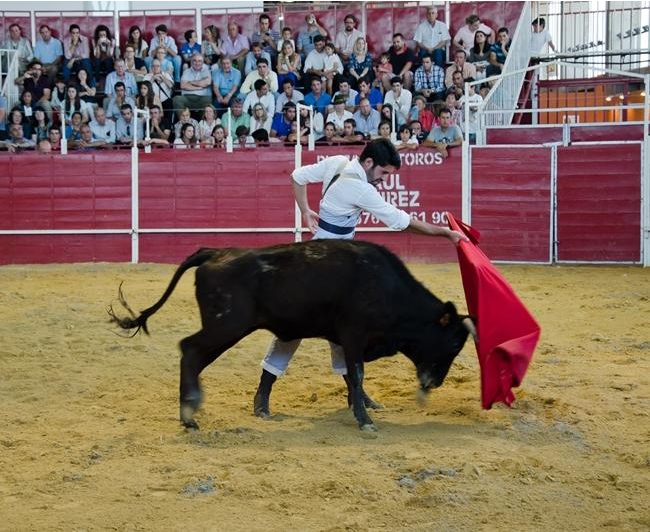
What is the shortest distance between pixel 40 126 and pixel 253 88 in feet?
9.45

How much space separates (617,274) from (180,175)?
562 centimetres

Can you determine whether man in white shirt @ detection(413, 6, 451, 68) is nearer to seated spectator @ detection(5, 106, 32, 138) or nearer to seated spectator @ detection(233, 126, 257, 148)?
seated spectator @ detection(233, 126, 257, 148)

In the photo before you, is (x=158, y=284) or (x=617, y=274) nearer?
(x=158, y=284)

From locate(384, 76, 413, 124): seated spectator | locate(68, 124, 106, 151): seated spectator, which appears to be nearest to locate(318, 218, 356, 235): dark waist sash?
locate(384, 76, 413, 124): seated spectator

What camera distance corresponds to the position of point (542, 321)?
8.36 metres

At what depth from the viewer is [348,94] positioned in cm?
1354

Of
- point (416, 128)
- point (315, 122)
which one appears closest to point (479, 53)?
point (416, 128)

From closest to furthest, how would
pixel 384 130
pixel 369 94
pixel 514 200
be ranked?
pixel 384 130 < pixel 514 200 < pixel 369 94

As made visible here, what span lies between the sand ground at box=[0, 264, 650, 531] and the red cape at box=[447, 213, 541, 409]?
0.20 meters

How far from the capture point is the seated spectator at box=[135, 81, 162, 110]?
1386 cm

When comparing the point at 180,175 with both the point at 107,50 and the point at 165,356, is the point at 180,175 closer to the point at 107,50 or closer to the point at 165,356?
the point at 107,50

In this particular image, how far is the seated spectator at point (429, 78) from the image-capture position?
13.6 meters

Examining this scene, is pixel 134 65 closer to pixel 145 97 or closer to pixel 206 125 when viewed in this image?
pixel 145 97

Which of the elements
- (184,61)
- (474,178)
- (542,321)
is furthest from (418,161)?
(542,321)
